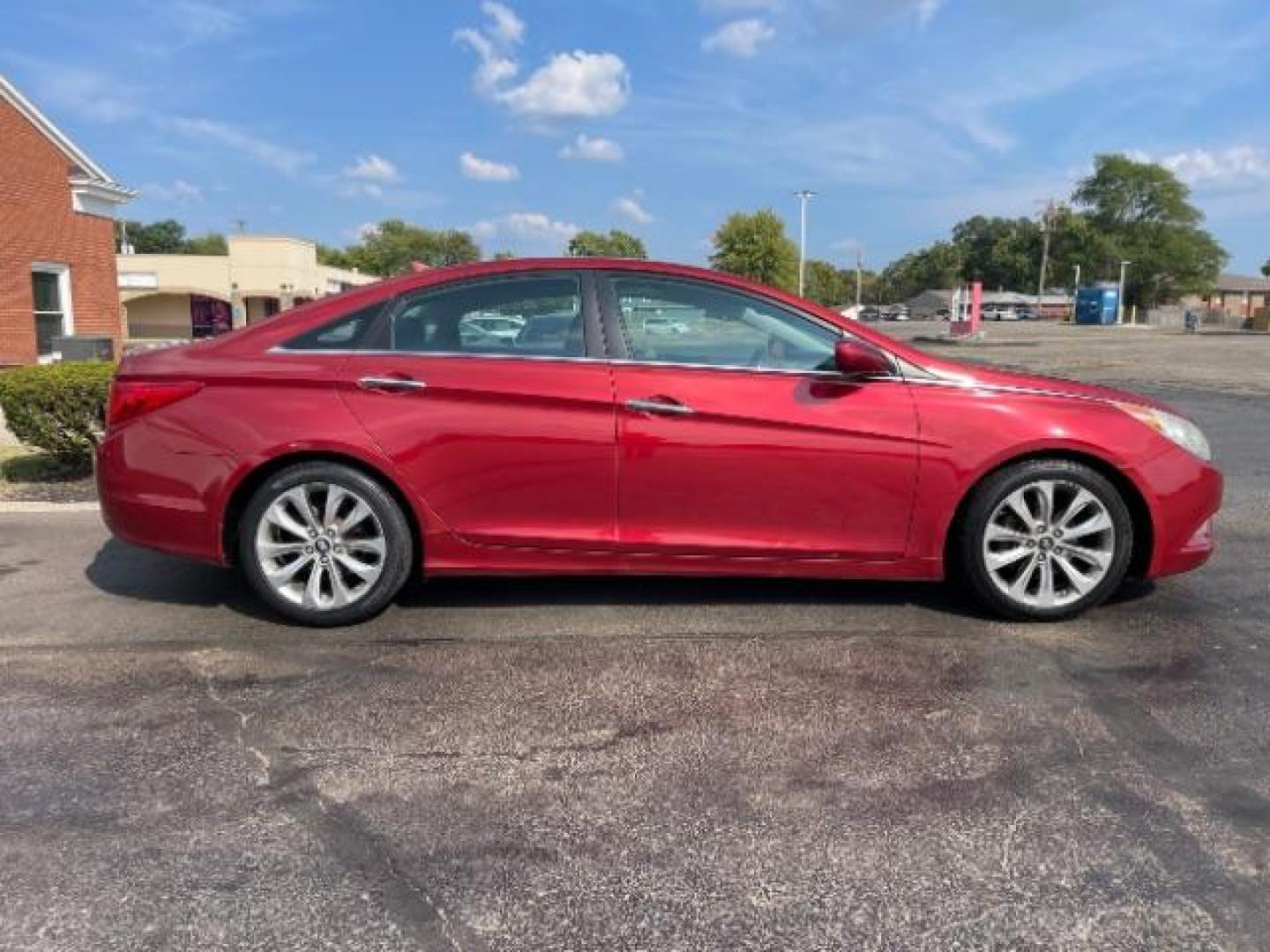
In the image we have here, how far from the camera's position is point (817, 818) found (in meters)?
2.82

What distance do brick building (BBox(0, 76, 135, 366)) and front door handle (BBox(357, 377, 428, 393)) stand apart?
1623 centimetres

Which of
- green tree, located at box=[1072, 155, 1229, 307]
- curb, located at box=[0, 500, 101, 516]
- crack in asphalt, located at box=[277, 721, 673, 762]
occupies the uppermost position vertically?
green tree, located at box=[1072, 155, 1229, 307]

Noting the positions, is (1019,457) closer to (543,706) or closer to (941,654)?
(941,654)

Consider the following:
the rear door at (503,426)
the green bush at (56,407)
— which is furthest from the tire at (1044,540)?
the green bush at (56,407)

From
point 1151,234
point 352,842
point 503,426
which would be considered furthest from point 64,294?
point 1151,234

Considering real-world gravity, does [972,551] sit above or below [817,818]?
above

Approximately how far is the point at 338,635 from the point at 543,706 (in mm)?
1201

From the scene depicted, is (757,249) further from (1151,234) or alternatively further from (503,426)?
(503,426)

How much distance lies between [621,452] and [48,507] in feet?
15.7

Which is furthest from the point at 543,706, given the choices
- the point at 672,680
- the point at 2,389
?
the point at 2,389

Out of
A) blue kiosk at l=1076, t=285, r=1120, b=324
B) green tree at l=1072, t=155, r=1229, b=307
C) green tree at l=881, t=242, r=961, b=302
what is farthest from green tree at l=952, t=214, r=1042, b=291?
blue kiosk at l=1076, t=285, r=1120, b=324

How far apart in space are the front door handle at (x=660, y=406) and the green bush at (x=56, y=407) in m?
4.89

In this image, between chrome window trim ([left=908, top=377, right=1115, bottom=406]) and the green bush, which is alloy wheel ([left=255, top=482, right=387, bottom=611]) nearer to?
chrome window trim ([left=908, top=377, right=1115, bottom=406])

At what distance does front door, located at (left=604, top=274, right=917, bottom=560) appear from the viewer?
13.7 feet
